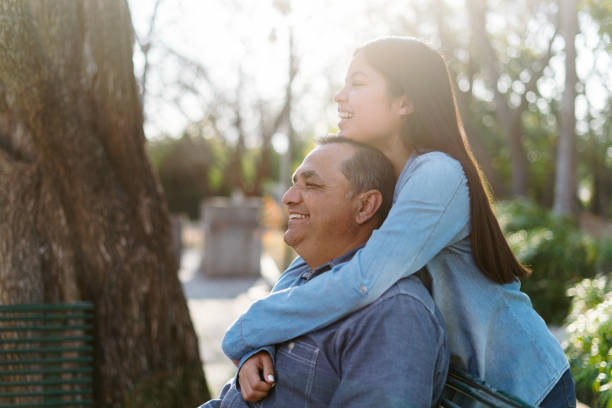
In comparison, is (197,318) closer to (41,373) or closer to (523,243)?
(523,243)

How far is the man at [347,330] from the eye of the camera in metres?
2.04

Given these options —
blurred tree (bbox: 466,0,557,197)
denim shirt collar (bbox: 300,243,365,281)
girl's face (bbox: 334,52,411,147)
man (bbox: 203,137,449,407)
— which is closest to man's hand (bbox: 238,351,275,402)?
man (bbox: 203,137,449,407)

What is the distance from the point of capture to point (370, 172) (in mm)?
2496

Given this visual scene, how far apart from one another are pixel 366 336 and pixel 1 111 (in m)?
2.56

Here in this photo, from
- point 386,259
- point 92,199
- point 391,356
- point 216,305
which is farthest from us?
point 216,305

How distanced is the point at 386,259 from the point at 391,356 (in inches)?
12.0

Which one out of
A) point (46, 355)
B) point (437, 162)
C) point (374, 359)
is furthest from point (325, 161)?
point (46, 355)

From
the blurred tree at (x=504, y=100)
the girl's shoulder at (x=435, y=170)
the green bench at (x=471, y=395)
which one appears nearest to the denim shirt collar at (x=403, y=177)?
the girl's shoulder at (x=435, y=170)

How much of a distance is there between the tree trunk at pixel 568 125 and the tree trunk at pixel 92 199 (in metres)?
9.91

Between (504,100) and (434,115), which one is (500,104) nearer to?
(504,100)

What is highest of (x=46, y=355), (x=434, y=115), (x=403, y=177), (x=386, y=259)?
(x=434, y=115)

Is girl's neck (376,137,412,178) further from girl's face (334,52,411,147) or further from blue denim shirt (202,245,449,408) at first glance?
blue denim shirt (202,245,449,408)

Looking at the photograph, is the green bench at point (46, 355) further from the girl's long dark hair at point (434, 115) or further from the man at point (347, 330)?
the girl's long dark hair at point (434, 115)

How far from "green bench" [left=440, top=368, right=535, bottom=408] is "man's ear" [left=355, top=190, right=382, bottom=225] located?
63 cm
